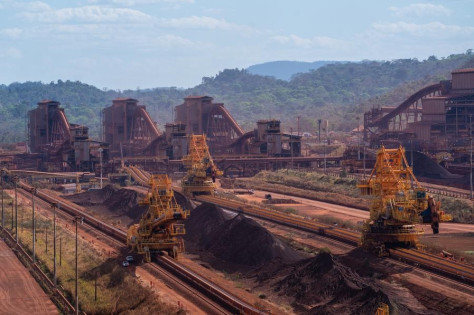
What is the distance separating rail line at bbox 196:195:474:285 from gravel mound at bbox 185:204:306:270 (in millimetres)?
6921

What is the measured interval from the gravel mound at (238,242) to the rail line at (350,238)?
692 cm

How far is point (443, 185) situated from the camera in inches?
4397

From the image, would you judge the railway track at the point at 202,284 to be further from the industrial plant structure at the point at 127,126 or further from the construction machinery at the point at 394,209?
the industrial plant structure at the point at 127,126

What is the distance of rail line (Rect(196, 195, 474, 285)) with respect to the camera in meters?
50.6

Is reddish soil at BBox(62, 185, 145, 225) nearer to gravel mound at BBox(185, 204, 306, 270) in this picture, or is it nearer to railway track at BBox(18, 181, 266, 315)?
railway track at BBox(18, 181, 266, 315)

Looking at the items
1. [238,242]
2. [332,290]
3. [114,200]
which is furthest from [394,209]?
[114,200]

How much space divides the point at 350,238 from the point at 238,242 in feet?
32.2

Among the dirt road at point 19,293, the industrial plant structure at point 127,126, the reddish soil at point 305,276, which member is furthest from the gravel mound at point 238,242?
the industrial plant structure at point 127,126

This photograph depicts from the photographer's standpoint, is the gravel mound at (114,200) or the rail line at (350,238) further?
the gravel mound at (114,200)

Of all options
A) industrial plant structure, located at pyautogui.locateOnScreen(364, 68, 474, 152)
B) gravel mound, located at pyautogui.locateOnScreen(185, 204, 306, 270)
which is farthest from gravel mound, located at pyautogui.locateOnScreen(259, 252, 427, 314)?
industrial plant structure, located at pyautogui.locateOnScreen(364, 68, 474, 152)

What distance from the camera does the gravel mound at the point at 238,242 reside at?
192ft

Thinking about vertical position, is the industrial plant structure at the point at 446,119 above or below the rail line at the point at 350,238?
above

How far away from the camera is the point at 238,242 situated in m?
63.4

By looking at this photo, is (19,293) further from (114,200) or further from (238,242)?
(114,200)
